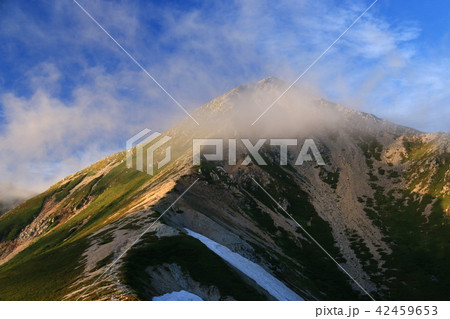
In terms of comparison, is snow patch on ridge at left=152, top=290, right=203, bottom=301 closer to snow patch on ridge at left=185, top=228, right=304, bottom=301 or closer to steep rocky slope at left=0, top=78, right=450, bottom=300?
steep rocky slope at left=0, top=78, right=450, bottom=300

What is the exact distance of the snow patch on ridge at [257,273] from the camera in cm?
7819

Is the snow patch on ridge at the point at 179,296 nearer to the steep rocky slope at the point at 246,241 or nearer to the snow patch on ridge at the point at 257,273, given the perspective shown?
the steep rocky slope at the point at 246,241

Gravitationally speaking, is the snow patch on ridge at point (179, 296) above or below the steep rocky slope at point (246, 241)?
below

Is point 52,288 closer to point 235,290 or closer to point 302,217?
point 235,290

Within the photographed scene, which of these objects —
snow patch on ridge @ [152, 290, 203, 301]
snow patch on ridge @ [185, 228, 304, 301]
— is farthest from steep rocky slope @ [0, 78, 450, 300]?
snow patch on ridge @ [185, 228, 304, 301]

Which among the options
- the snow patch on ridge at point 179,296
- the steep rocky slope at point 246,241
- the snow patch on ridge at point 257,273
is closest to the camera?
the snow patch on ridge at point 179,296

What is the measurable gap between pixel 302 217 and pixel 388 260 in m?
40.8

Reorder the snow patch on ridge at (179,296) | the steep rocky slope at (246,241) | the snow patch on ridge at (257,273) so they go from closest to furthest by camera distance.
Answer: the snow patch on ridge at (179,296), the steep rocky slope at (246,241), the snow patch on ridge at (257,273)

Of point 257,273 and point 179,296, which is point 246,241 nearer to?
point 257,273

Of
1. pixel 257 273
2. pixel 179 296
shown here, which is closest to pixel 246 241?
pixel 257 273

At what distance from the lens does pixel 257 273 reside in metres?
85.1

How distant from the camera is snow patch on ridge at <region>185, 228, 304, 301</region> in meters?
78.2

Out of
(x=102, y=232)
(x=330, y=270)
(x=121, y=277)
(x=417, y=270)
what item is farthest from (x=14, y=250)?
(x=417, y=270)

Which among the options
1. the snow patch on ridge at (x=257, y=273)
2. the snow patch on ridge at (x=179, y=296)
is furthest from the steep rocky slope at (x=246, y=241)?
the snow patch on ridge at (x=257, y=273)
